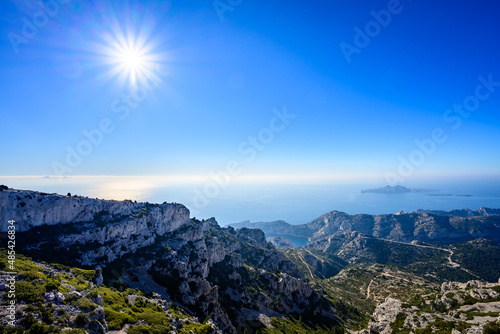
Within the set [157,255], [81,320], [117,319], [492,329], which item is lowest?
[492,329]

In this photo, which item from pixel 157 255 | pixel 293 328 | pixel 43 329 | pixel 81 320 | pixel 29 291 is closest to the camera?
pixel 43 329

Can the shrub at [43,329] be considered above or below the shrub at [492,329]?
above

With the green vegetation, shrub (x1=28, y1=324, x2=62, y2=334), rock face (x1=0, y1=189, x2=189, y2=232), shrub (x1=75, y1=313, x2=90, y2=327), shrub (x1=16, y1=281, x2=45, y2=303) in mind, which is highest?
rock face (x1=0, y1=189, x2=189, y2=232)

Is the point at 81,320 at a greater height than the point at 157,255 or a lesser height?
greater

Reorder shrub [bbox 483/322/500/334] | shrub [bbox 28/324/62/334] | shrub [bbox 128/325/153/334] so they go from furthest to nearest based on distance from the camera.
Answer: shrub [bbox 483/322/500/334] < shrub [bbox 128/325/153/334] < shrub [bbox 28/324/62/334]

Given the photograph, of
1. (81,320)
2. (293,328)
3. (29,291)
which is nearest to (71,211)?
(29,291)

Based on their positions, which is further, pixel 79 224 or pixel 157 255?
pixel 157 255

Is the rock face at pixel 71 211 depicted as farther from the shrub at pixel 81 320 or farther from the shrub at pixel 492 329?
the shrub at pixel 492 329

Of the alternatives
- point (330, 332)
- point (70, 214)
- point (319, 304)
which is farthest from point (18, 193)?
point (319, 304)

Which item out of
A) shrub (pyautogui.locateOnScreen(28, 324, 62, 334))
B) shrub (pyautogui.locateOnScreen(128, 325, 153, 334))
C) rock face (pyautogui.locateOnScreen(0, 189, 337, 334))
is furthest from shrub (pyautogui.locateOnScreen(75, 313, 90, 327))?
shrub (pyautogui.locateOnScreen(128, 325, 153, 334))

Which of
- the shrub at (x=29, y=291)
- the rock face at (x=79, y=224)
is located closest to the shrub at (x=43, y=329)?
the shrub at (x=29, y=291)

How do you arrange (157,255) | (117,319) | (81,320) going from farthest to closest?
(157,255) < (117,319) < (81,320)

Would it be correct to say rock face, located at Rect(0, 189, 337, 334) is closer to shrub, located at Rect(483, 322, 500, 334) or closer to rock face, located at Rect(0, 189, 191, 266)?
rock face, located at Rect(0, 189, 191, 266)

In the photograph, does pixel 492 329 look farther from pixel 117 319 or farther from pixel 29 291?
pixel 29 291
